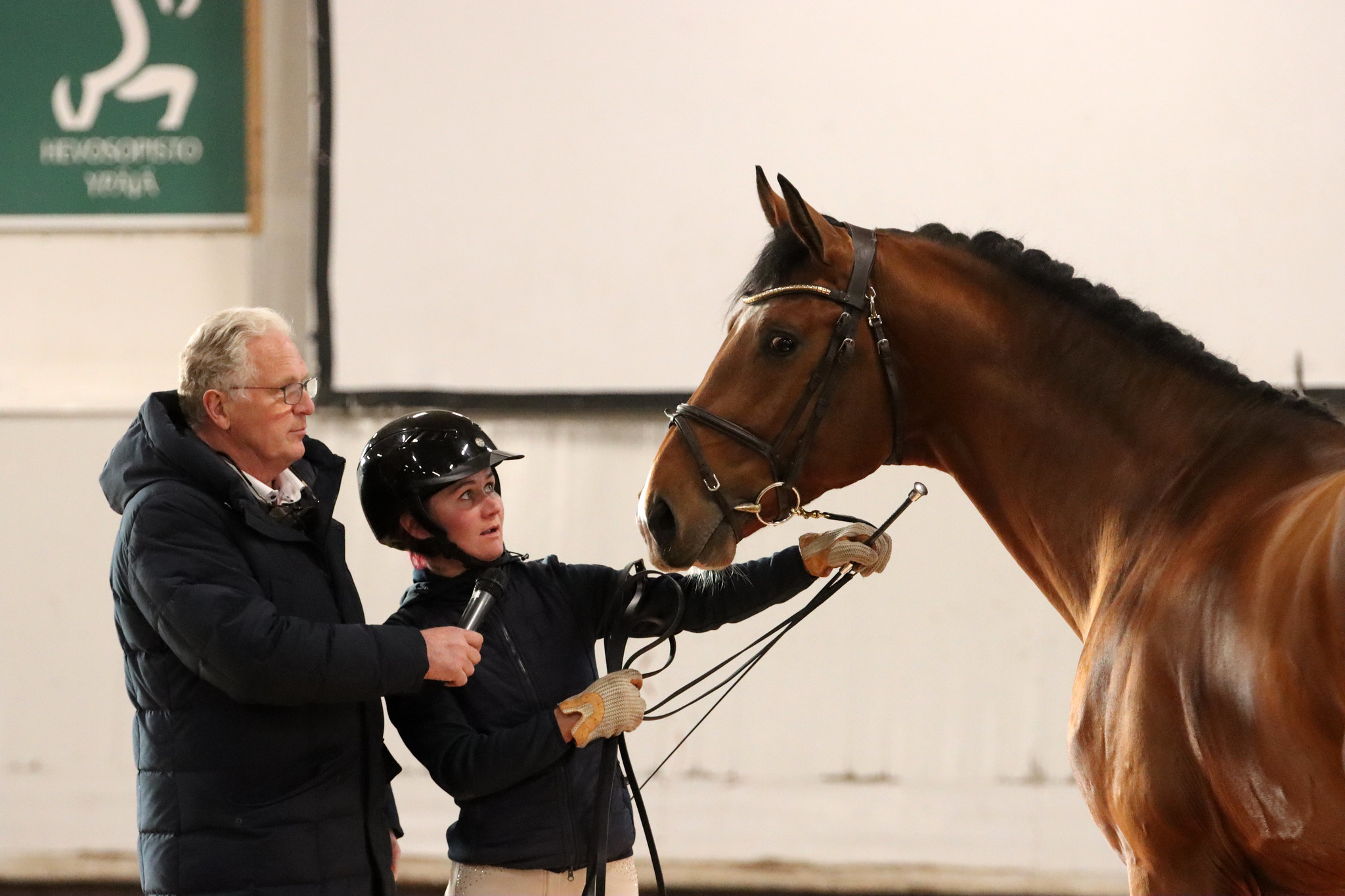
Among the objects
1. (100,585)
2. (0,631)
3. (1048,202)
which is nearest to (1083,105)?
(1048,202)

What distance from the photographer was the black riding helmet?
171 centimetres

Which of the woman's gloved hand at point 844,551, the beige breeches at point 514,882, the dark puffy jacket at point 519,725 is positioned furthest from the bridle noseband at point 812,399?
the beige breeches at point 514,882

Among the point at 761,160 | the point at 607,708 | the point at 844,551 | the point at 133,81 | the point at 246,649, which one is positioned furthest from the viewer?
the point at 133,81

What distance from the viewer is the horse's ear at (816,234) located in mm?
1731

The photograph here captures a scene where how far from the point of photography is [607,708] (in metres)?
1.62

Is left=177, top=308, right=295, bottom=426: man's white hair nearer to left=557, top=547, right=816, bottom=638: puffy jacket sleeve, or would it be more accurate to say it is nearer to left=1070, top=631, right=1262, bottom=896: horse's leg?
left=557, top=547, right=816, bottom=638: puffy jacket sleeve

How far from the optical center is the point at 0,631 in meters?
3.95

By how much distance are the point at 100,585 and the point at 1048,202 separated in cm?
353

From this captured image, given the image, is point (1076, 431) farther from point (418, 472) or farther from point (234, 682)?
point (234, 682)

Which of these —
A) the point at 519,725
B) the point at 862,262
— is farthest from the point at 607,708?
the point at 862,262

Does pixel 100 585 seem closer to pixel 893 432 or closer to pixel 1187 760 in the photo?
pixel 893 432

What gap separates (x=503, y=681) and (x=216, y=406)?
61cm

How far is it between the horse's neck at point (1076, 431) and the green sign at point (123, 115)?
321cm

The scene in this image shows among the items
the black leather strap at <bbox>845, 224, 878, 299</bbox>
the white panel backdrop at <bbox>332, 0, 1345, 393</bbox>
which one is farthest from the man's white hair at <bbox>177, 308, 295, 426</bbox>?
the white panel backdrop at <bbox>332, 0, 1345, 393</bbox>
